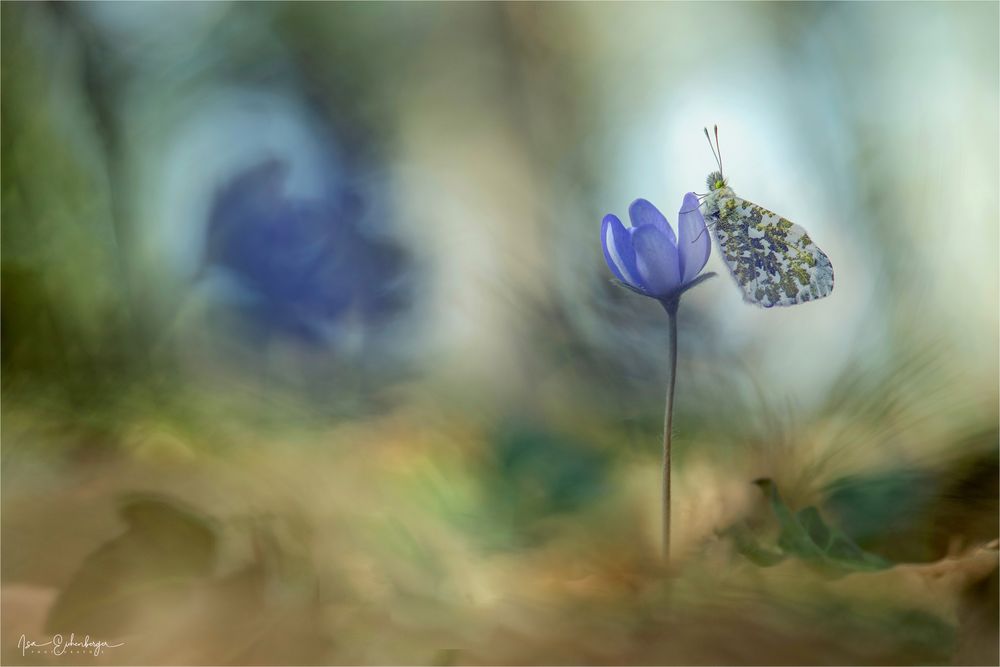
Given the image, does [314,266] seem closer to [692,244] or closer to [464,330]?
[464,330]

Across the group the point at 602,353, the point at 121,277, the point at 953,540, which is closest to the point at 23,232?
the point at 121,277

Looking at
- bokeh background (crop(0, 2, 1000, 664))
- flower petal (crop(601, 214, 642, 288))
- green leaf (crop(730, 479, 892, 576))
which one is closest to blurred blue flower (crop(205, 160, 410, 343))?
bokeh background (crop(0, 2, 1000, 664))

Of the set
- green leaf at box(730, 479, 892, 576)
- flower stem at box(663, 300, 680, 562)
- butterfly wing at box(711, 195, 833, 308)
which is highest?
butterfly wing at box(711, 195, 833, 308)

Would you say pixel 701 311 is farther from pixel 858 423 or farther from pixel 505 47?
pixel 505 47

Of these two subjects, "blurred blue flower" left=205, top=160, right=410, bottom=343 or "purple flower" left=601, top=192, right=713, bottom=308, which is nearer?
"purple flower" left=601, top=192, right=713, bottom=308
